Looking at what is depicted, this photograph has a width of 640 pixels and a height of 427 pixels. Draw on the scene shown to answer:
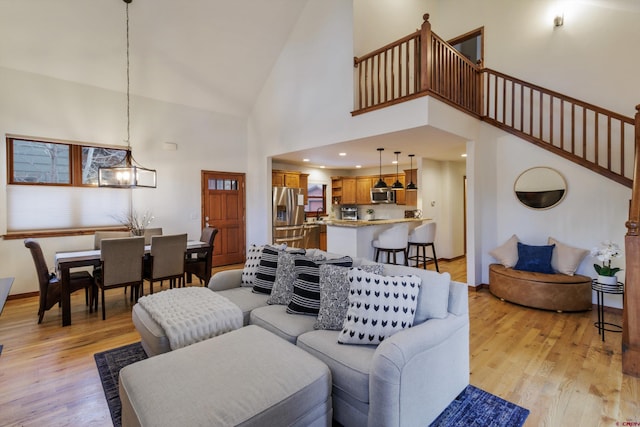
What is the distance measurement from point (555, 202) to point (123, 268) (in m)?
5.73

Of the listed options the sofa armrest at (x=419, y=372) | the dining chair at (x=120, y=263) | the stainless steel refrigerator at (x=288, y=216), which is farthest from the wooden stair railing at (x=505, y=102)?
the dining chair at (x=120, y=263)

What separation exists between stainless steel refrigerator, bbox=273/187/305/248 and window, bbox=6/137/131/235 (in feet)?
9.18

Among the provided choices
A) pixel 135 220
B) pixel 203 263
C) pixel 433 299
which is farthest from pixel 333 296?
pixel 135 220

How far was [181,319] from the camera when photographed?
223 cm

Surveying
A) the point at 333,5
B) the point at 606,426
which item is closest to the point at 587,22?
the point at 333,5

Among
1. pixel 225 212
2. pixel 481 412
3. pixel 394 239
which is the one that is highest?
pixel 225 212

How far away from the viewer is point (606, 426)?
5.86 feet

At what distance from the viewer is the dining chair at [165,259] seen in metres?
3.83

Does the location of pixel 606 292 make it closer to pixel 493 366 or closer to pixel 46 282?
pixel 493 366

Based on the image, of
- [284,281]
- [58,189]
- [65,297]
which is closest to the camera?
[284,281]

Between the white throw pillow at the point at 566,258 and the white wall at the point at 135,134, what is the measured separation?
19.2 ft

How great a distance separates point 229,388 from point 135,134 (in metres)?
5.29

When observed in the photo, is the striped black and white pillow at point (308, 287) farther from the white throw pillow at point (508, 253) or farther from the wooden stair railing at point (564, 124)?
the wooden stair railing at point (564, 124)

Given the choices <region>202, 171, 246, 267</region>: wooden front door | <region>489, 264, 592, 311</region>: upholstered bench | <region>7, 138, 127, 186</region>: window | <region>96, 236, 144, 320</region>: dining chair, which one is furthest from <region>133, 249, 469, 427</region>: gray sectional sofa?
<region>202, 171, 246, 267</region>: wooden front door
